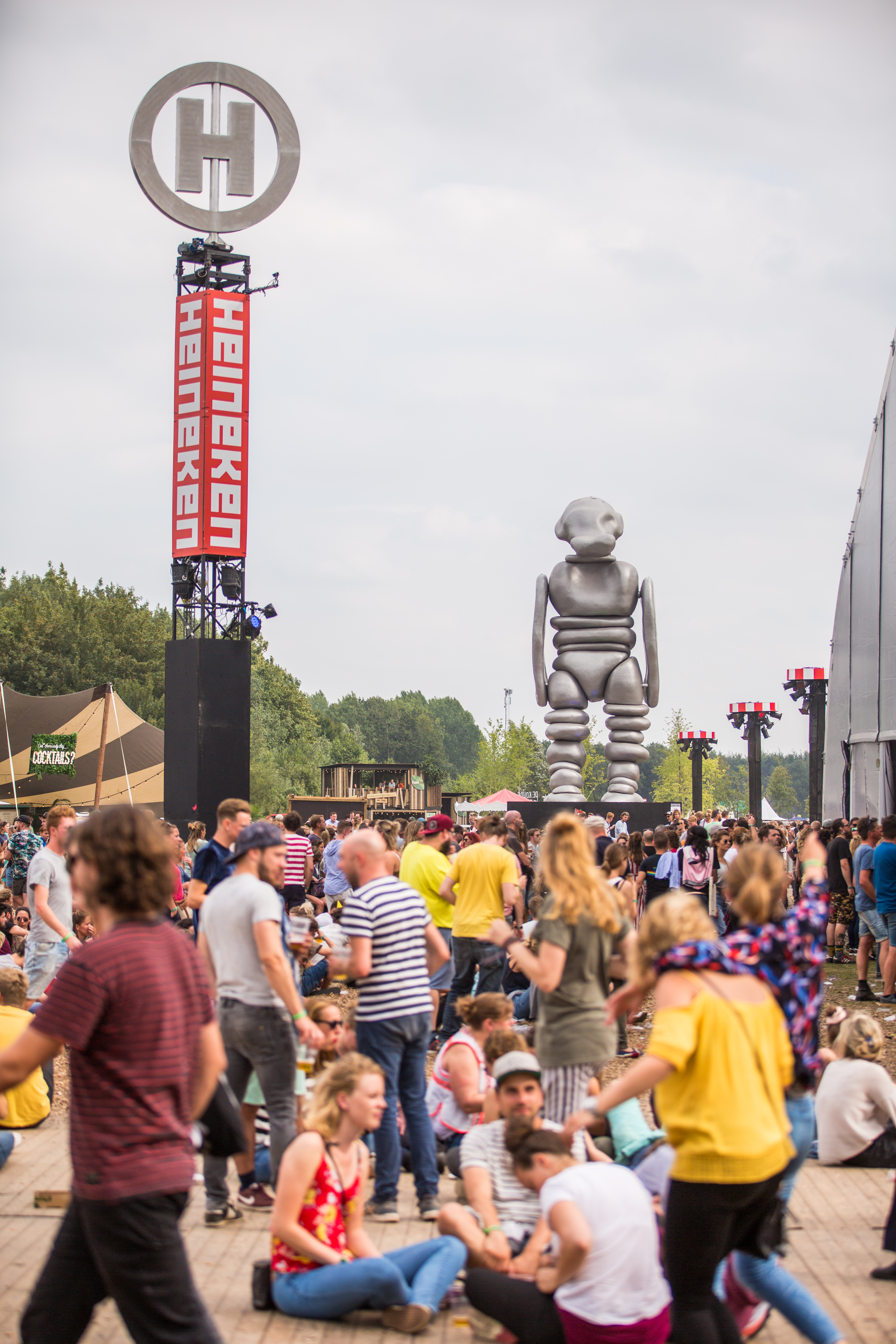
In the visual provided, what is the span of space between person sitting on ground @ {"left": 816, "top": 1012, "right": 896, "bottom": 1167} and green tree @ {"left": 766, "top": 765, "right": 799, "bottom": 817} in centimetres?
10171

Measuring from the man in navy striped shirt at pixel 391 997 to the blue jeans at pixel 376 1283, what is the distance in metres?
0.74

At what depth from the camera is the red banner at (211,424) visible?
22891mm

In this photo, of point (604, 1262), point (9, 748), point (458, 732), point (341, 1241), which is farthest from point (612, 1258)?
point (458, 732)

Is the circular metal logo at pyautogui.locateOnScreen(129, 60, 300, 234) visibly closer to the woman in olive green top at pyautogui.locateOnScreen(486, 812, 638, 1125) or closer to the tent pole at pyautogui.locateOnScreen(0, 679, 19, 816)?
the tent pole at pyautogui.locateOnScreen(0, 679, 19, 816)

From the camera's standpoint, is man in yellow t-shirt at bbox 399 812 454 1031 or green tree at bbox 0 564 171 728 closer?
man in yellow t-shirt at bbox 399 812 454 1031

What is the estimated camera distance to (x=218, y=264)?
23.5 meters

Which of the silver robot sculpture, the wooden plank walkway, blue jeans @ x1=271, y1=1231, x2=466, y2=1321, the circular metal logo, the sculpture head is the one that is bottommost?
the wooden plank walkway

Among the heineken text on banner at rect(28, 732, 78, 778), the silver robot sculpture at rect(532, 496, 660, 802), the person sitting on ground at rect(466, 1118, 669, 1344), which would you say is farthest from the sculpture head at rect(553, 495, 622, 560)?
the person sitting on ground at rect(466, 1118, 669, 1344)

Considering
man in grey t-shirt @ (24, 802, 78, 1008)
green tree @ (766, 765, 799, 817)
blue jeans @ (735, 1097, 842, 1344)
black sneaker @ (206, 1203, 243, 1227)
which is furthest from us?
green tree @ (766, 765, 799, 817)

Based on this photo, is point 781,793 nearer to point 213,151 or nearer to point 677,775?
point 677,775

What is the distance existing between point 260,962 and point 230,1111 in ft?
5.09

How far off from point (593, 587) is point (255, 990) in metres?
18.2

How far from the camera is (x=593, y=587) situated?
73.9 feet

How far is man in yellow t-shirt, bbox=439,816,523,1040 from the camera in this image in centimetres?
747
